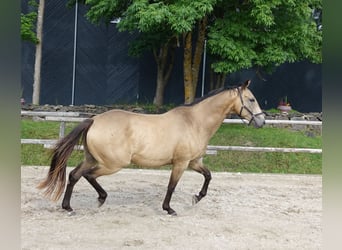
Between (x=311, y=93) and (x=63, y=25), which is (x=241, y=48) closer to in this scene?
(x=311, y=93)

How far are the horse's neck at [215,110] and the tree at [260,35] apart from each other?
3142 mm

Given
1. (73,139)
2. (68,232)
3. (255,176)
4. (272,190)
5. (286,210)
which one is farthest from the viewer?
(255,176)

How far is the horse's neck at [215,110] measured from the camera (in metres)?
4.41

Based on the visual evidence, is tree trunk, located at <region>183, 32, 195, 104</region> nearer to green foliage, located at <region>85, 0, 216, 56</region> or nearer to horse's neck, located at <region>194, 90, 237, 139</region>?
green foliage, located at <region>85, 0, 216, 56</region>

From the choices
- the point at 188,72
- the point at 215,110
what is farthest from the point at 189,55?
the point at 215,110

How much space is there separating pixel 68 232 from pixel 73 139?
95 centimetres

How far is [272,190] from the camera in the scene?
226 inches

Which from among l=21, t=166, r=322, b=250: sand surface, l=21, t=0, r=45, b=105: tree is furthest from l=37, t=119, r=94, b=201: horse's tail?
l=21, t=0, r=45, b=105: tree

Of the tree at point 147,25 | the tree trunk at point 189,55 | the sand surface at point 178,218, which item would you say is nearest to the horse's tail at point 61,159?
the sand surface at point 178,218

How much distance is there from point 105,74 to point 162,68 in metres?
1.83

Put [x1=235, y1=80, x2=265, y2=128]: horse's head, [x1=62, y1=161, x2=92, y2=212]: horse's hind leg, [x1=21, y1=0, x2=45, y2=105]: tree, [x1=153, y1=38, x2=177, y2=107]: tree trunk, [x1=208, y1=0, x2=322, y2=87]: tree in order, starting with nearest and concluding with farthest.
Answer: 1. [x1=62, y1=161, x2=92, y2=212]: horse's hind leg
2. [x1=235, y1=80, x2=265, y2=128]: horse's head
3. [x1=208, y1=0, x2=322, y2=87]: tree
4. [x1=21, y1=0, x2=45, y2=105]: tree
5. [x1=153, y1=38, x2=177, y2=107]: tree trunk

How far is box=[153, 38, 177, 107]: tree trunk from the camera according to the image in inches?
420

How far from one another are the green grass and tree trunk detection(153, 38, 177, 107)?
8.29ft
